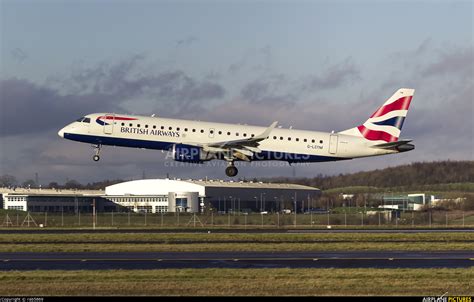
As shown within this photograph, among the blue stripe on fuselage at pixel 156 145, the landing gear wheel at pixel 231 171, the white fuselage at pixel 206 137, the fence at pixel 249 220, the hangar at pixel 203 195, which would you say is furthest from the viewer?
the hangar at pixel 203 195

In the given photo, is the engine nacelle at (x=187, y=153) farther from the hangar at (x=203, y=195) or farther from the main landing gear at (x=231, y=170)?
the hangar at (x=203, y=195)

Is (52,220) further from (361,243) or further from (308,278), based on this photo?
(308,278)

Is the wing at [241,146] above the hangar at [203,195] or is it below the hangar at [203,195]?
above

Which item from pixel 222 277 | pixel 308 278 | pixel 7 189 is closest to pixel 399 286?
pixel 308 278

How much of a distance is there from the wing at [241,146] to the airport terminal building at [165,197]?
149 feet

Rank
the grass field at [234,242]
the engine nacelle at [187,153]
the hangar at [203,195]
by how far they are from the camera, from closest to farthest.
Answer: the grass field at [234,242] → the engine nacelle at [187,153] → the hangar at [203,195]

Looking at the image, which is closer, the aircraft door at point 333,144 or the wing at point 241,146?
the wing at point 241,146

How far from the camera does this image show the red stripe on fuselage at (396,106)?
Answer: 256 ft

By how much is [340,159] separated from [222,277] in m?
39.4

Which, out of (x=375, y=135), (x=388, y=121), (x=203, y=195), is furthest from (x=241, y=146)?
(x=203, y=195)

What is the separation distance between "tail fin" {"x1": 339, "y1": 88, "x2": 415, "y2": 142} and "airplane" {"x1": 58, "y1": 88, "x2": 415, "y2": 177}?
9cm

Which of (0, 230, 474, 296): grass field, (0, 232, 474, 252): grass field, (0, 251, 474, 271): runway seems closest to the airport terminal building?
(0, 232, 474, 252): grass field

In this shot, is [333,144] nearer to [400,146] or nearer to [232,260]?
[400,146]

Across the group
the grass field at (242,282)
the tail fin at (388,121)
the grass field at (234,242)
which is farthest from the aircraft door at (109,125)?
the grass field at (242,282)
